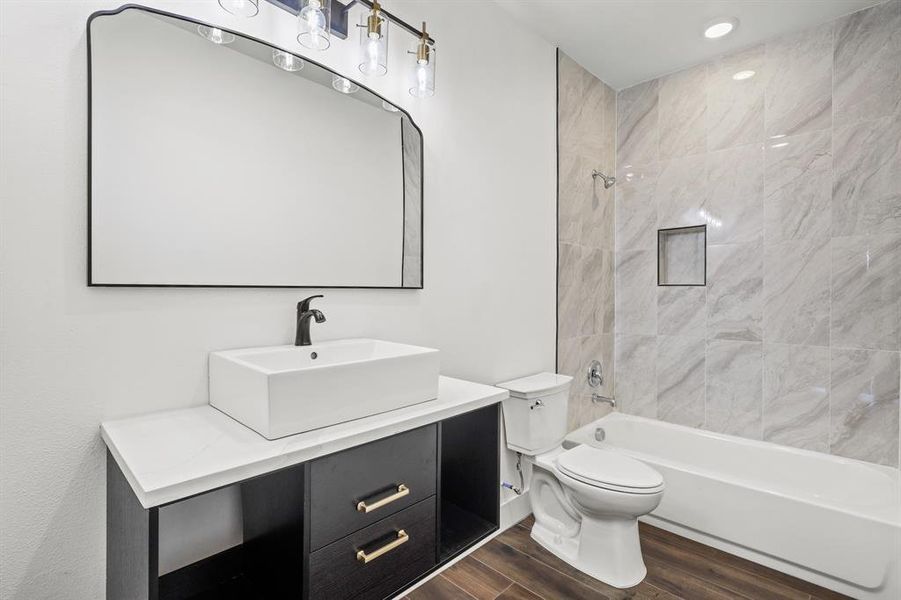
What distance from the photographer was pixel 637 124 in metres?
3.07

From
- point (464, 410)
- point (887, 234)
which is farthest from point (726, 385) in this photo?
point (464, 410)

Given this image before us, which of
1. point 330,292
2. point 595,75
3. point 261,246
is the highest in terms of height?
point 595,75

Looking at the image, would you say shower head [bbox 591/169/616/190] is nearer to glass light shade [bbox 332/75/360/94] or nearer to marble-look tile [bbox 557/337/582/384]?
marble-look tile [bbox 557/337/582/384]

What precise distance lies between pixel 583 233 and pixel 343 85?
1789 millimetres

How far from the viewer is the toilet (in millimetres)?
1852

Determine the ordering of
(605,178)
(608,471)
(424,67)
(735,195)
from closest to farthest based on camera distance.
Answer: (424,67) → (608,471) → (735,195) → (605,178)

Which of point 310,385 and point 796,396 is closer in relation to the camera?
point 310,385

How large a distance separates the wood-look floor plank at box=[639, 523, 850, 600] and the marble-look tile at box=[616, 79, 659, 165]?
226cm

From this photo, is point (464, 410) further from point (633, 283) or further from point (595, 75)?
point (595, 75)

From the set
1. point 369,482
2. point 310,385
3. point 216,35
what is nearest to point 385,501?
point 369,482

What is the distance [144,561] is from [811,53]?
3.51 metres

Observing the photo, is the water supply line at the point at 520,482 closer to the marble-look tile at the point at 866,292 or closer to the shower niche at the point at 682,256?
the shower niche at the point at 682,256

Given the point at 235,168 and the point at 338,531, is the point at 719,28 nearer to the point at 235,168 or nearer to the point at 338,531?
the point at 235,168

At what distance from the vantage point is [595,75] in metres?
2.94
